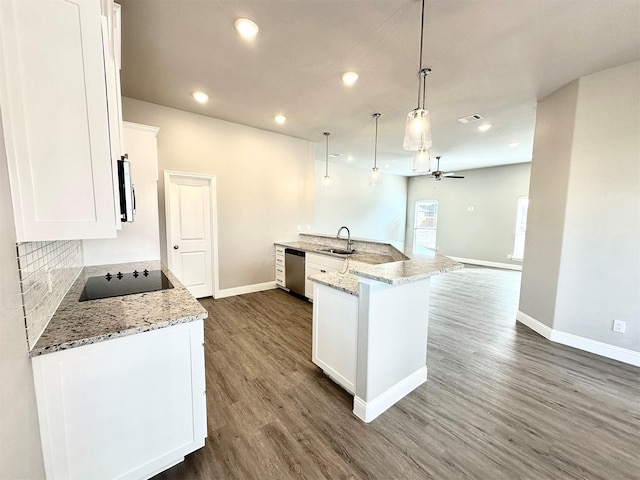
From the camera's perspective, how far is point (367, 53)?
2.43 meters

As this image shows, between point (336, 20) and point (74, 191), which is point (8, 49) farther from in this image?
point (336, 20)

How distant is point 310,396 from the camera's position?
2113 millimetres

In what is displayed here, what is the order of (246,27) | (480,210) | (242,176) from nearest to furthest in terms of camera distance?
(246,27)
(242,176)
(480,210)

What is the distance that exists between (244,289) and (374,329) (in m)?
3.40

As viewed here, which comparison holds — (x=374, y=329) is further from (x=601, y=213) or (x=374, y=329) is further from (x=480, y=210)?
(x=480, y=210)

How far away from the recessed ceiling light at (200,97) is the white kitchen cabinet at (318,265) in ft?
8.73

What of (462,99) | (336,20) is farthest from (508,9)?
(462,99)

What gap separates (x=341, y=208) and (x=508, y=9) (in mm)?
6370

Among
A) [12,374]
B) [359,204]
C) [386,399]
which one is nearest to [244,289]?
[386,399]

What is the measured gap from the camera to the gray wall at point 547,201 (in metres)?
3.05

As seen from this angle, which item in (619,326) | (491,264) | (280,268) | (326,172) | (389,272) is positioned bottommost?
(491,264)

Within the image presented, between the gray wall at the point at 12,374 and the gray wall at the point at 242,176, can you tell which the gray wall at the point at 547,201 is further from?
the gray wall at the point at 12,374

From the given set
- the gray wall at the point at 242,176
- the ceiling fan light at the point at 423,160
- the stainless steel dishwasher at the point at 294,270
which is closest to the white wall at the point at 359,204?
the gray wall at the point at 242,176

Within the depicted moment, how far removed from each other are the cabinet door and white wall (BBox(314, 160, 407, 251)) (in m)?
6.01
